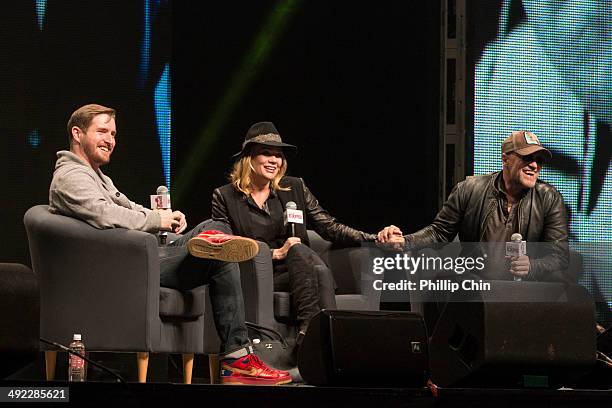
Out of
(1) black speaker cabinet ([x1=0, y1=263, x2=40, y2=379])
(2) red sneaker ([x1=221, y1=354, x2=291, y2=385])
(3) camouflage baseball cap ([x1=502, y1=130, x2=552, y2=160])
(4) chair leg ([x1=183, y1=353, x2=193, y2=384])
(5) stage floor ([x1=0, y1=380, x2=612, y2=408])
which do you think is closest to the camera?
(1) black speaker cabinet ([x1=0, y1=263, x2=40, y2=379])

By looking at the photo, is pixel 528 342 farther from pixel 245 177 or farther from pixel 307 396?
pixel 245 177

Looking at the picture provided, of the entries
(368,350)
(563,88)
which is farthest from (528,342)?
(563,88)

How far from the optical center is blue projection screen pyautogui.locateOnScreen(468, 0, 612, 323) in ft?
18.9

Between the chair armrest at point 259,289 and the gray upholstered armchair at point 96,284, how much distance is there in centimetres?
55

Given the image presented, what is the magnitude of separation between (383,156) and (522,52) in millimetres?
1007

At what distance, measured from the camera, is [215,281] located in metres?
4.15

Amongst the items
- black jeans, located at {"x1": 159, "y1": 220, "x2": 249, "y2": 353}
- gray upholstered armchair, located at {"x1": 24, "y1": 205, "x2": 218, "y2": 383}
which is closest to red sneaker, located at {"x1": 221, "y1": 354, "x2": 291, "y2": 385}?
black jeans, located at {"x1": 159, "y1": 220, "x2": 249, "y2": 353}

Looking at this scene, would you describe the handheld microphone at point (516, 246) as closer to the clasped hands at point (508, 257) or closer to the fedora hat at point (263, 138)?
the clasped hands at point (508, 257)

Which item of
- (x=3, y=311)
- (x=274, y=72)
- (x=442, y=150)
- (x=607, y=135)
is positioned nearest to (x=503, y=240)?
(x=442, y=150)

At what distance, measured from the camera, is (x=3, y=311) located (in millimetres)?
2467

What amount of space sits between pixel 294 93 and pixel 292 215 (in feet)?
4.51

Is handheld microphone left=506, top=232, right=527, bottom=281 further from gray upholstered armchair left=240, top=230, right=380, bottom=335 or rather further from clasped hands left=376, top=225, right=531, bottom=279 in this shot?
gray upholstered armchair left=240, top=230, right=380, bottom=335

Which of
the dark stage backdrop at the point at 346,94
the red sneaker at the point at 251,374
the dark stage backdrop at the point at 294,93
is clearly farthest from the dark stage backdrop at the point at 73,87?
the red sneaker at the point at 251,374

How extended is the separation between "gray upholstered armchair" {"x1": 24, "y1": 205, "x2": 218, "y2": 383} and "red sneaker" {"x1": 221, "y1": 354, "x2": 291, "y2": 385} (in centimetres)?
45
